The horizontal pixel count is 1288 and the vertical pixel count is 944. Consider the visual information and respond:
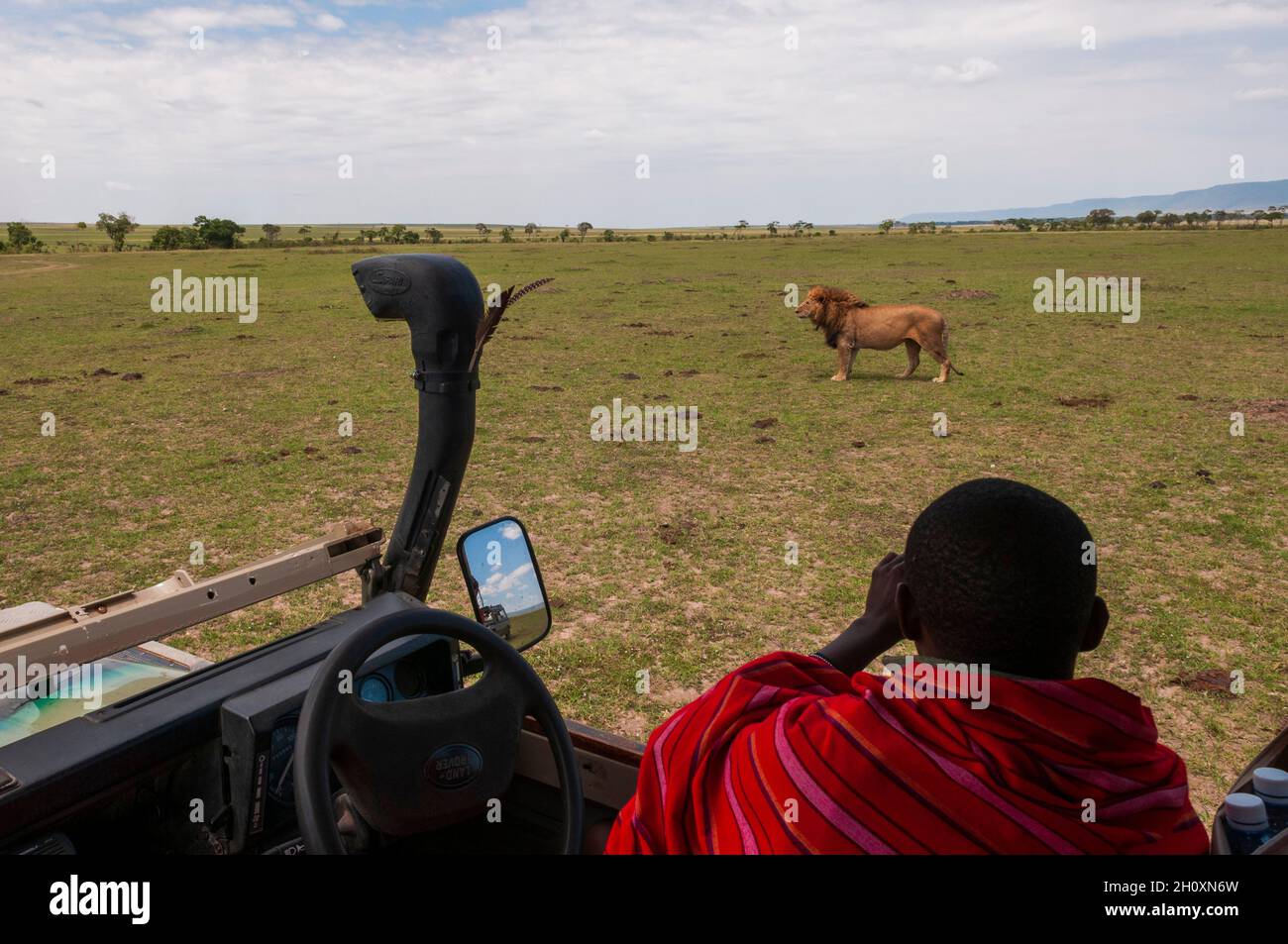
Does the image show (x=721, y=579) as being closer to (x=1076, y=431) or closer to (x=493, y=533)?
(x=493, y=533)

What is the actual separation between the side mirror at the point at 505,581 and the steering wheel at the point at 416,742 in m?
0.54

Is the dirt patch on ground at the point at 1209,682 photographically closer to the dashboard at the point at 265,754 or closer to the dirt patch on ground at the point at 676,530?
the dirt patch on ground at the point at 676,530

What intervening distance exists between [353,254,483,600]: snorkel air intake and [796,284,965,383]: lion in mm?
9435

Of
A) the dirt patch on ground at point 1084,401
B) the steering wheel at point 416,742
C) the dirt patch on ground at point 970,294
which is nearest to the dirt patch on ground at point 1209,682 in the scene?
the steering wheel at point 416,742

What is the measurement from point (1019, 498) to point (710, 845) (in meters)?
0.63

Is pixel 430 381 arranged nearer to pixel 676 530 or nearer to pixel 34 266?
pixel 676 530

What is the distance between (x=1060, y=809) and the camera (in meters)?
1.20

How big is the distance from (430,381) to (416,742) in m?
1.09

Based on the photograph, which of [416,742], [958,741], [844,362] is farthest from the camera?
[844,362]

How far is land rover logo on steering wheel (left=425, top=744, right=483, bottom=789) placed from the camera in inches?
64.6

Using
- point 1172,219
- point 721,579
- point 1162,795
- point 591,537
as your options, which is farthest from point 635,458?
point 1172,219

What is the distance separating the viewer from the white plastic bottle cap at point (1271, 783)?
1802mm

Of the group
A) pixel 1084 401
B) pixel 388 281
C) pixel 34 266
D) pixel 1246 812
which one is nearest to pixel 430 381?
A: pixel 388 281

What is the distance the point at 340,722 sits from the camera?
1.54m
